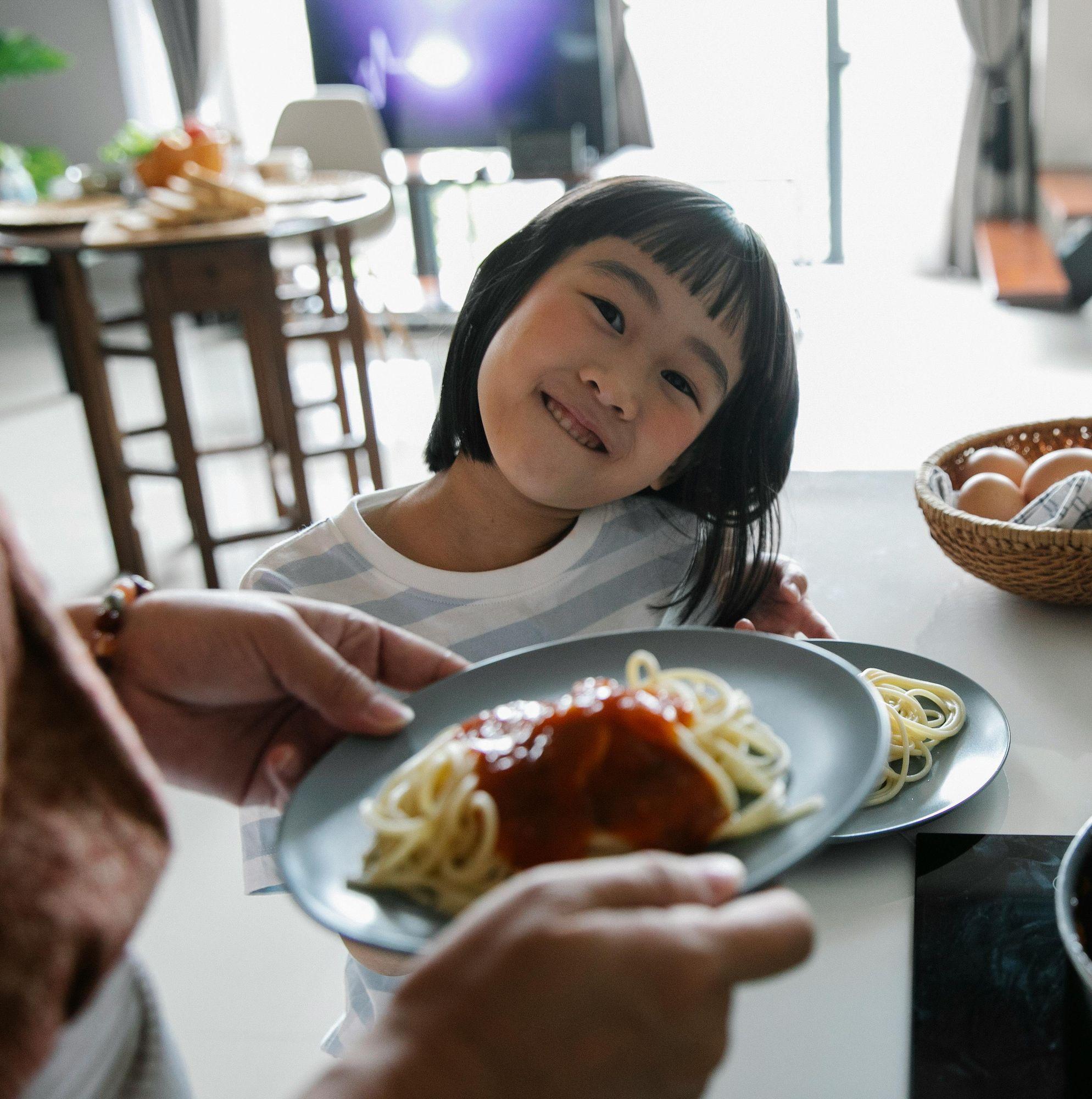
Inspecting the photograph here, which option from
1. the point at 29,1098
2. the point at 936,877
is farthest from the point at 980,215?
the point at 29,1098

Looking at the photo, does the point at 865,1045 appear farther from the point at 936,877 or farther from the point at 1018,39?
the point at 1018,39

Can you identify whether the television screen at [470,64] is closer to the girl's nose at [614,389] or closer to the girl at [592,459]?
the girl at [592,459]

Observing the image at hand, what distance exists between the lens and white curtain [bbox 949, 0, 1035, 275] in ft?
19.5

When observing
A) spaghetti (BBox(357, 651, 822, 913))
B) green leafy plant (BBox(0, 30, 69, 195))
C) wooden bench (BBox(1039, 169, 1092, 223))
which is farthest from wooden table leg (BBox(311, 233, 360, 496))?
green leafy plant (BBox(0, 30, 69, 195))

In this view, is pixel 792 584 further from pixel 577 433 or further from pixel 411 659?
pixel 411 659

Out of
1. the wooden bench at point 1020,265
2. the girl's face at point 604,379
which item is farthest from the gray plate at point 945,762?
the wooden bench at point 1020,265

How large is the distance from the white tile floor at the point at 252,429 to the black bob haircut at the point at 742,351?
224mm

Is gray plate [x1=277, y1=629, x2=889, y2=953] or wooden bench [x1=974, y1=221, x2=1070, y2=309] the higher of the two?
gray plate [x1=277, y1=629, x2=889, y2=953]

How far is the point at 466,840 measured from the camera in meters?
0.66

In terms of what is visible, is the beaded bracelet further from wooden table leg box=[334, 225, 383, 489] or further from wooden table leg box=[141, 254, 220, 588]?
wooden table leg box=[334, 225, 383, 489]

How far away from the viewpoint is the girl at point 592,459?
1209 mm

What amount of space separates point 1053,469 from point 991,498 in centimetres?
9

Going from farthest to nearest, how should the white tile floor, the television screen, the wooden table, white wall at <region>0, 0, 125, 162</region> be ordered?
white wall at <region>0, 0, 125, 162</region>, the television screen, the wooden table, the white tile floor

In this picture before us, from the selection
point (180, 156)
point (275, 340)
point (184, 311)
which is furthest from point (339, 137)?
point (184, 311)
